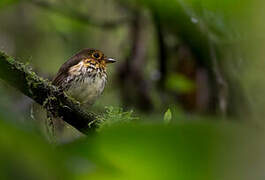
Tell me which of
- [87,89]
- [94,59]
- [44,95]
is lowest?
[44,95]

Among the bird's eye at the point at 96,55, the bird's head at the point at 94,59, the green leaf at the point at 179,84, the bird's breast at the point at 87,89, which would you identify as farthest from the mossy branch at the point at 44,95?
the green leaf at the point at 179,84

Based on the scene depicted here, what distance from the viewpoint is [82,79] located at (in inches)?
157

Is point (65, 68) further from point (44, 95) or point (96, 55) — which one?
point (44, 95)

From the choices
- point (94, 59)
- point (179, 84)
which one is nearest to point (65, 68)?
point (94, 59)

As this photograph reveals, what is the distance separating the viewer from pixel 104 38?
6.07 metres

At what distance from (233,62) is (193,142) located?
9.43ft

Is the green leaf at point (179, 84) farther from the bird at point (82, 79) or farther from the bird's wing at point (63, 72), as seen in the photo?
the bird's wing at point (63, 72)

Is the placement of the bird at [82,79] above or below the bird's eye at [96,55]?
below

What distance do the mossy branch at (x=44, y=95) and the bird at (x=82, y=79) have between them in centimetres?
172

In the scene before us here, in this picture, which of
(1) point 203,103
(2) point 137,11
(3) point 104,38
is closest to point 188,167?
(1) point 203,103

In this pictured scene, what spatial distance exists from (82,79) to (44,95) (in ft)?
7.03

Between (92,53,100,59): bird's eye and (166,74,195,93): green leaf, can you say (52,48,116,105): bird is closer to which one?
(92,53,100,59): bird's eye

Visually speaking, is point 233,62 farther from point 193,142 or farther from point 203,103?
point 193,142

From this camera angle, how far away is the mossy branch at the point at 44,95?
1.43 m
